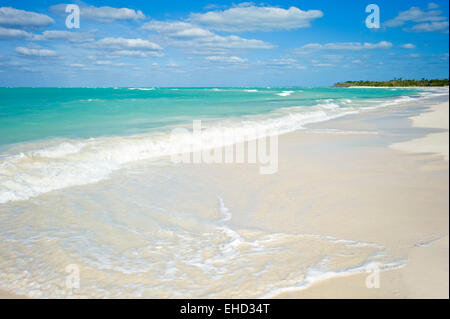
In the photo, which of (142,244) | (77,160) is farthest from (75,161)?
(142,244)

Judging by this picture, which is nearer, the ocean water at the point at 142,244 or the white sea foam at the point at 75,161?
the ocean water at the point at 142,244

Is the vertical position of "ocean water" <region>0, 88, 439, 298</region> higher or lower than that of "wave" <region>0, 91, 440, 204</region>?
lower

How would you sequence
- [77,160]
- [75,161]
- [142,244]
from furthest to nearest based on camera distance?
1. [77,160]
2. [75,161]
3. [142,244]

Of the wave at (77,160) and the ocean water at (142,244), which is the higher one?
the wave at (77,160)

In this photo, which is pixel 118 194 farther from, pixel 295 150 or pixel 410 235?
pixel 295 150

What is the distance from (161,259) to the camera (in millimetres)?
3564

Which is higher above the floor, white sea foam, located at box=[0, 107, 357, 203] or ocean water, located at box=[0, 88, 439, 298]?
white sea foam, located at box=[0, 107, 357, 203]

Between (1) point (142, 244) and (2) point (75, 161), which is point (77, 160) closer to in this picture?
(2) point (75, 161)

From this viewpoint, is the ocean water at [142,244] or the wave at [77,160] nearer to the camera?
the ocean water at [142,244]

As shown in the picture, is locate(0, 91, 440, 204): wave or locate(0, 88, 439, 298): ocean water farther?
locate(0, 91, 440, 204): wave

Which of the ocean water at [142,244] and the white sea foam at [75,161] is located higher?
the white sea foam at [75,161]

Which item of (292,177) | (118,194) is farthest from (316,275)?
(118,194)

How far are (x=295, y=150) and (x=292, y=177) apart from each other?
3.14 meters

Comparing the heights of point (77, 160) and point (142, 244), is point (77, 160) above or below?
above
